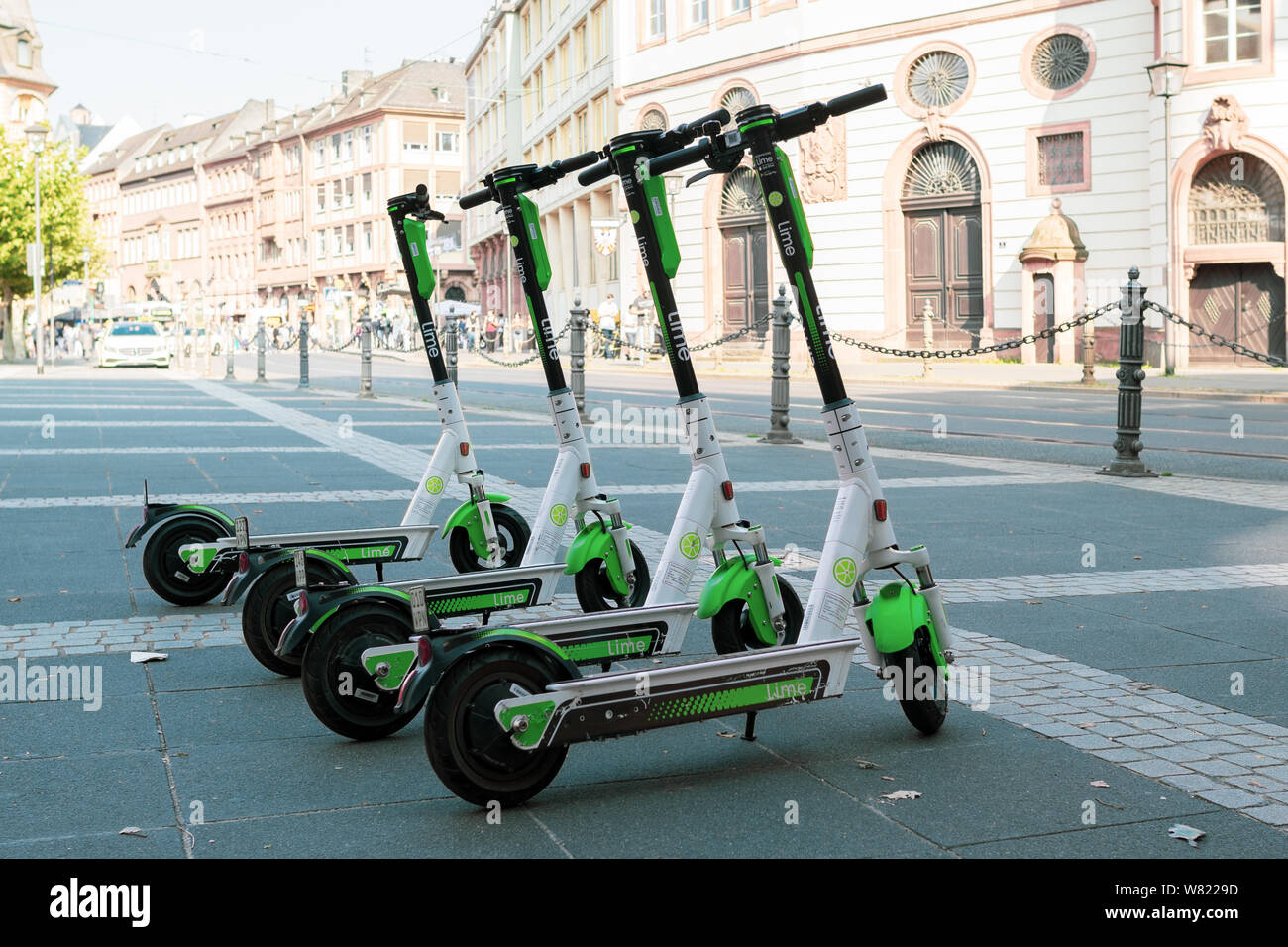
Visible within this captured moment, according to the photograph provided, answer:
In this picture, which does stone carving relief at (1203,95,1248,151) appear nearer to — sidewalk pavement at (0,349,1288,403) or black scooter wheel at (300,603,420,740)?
sidewalk pavement at (0,349,1288,403)

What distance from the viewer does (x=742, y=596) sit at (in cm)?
490

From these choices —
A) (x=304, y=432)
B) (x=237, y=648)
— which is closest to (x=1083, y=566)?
(x=237, y=648)

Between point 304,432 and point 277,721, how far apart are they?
40.1 ft

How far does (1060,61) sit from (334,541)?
34272 mm

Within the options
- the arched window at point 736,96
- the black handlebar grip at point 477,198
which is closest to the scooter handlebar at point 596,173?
the black handlebar grip at point 477,198

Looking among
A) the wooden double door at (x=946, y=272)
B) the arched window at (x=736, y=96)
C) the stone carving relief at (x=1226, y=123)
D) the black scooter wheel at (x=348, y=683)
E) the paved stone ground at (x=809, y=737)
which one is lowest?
the paved stone ground at (x=809, y=737)

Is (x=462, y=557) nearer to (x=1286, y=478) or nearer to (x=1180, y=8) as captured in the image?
(x=1286, y=478)

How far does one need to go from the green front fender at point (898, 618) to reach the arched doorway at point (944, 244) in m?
34.4

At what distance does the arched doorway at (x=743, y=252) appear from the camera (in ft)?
144

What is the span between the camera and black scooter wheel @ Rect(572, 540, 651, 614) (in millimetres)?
6113

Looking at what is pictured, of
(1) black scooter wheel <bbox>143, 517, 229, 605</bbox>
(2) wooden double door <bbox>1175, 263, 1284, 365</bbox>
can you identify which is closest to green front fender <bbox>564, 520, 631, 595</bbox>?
(1) black scooter wheel <bbox>143, 517, 229, 605</bbox>

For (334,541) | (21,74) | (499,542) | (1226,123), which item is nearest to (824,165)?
(1226,123)

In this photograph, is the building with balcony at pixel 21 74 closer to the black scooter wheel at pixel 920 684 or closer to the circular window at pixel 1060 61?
the circular window at pixel 1060 61

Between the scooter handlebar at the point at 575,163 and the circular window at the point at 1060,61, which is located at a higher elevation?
the circular window at the point at 1060,61
